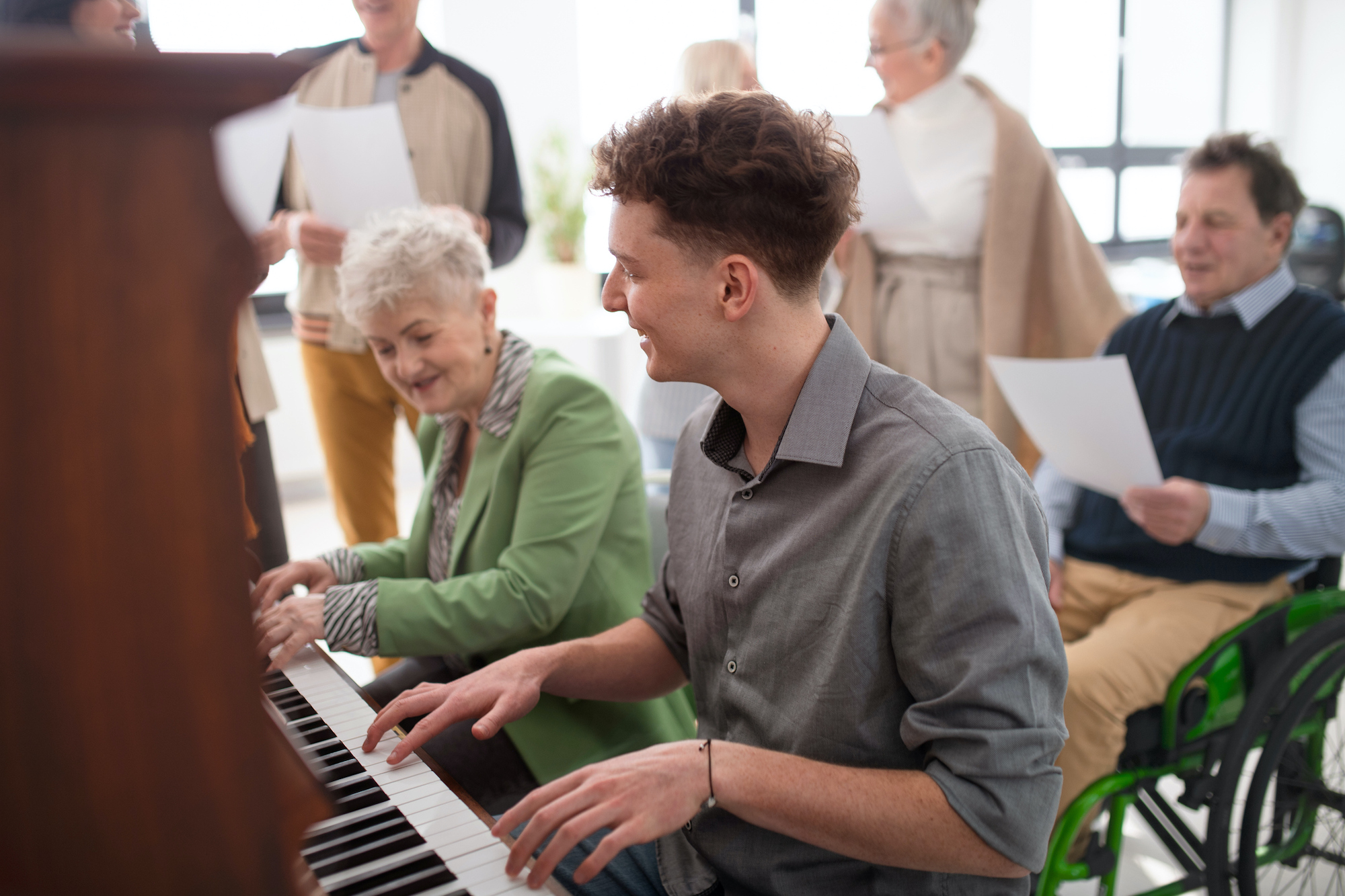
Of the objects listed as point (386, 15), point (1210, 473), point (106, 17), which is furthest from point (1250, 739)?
point (386, 15)

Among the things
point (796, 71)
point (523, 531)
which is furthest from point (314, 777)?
point (796, 71)

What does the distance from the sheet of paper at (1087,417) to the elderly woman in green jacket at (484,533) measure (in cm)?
63

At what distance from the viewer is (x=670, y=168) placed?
909 millimetres

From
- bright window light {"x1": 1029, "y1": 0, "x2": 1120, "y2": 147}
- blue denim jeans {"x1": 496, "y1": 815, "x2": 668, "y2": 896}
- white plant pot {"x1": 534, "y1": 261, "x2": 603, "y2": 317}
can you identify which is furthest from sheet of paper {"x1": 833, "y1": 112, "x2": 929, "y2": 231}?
bright window light {"x1": 1029, "y1": 0, "x2": 1120, "y2": 147}

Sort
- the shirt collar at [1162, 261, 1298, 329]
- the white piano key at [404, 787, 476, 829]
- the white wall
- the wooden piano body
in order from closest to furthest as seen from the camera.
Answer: the wooden piano body, the white piano key at [404, 787, 476, 829], the shirt collar at [1162, 261, 1298, 329], the white wall

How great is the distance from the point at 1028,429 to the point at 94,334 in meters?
1.53

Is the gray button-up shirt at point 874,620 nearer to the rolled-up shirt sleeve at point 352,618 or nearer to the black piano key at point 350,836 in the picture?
the black piano key at point 350,836

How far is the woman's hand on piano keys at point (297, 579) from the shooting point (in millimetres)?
1407

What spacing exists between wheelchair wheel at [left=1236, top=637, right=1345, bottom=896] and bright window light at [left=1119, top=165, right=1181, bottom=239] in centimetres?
580

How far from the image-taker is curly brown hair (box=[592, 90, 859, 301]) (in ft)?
2.95

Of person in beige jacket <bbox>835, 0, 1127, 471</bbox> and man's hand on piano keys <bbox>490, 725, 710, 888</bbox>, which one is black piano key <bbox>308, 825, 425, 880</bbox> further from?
person in beige jacket <bbox>835, 0, 1127, 471</bbox>

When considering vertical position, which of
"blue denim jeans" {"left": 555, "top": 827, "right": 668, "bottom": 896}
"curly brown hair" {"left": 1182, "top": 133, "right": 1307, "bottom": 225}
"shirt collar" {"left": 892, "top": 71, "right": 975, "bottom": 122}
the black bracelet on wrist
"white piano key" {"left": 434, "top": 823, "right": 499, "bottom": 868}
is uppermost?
"shirt collar" {"left": 892, "top": 71, "right": 975, "bottom": 122}

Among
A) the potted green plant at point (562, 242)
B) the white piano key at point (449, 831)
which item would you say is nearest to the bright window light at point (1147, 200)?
the potted green plant at point (562, 242)

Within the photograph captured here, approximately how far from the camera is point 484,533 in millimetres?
1475
